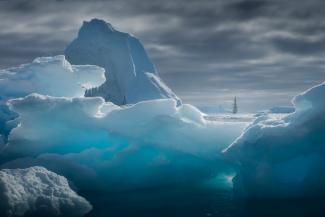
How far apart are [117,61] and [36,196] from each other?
145 ft

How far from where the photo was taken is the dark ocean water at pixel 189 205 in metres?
12.5

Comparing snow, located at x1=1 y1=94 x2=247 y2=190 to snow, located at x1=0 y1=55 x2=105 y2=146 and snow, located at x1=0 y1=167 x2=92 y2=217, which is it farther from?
snow, located at x1=0 y1=55 x2=105 y2=146

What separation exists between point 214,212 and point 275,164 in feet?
11.6

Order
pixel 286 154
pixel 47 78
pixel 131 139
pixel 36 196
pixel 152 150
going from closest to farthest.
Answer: pixel 36 196
pixel 286 154
pixel 131 139
pixel 152 150
pixel 47 78

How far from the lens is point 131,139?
651 inches

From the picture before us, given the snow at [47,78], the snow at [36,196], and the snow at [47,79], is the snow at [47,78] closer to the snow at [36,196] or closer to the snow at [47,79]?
the snow at [47,79]

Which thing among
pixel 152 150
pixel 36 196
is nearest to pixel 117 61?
pixel 152 150

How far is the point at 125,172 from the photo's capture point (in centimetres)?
1722

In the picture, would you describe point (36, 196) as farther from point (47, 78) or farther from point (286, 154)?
point (47, 78)

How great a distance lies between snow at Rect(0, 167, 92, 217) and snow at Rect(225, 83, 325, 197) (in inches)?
231

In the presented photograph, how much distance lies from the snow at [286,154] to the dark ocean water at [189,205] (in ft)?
2.08

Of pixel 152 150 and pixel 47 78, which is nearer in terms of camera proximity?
pixel 152 150

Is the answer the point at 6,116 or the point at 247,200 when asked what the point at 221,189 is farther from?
the point at 6,116

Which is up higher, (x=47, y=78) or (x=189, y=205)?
(x=47, y=78)
